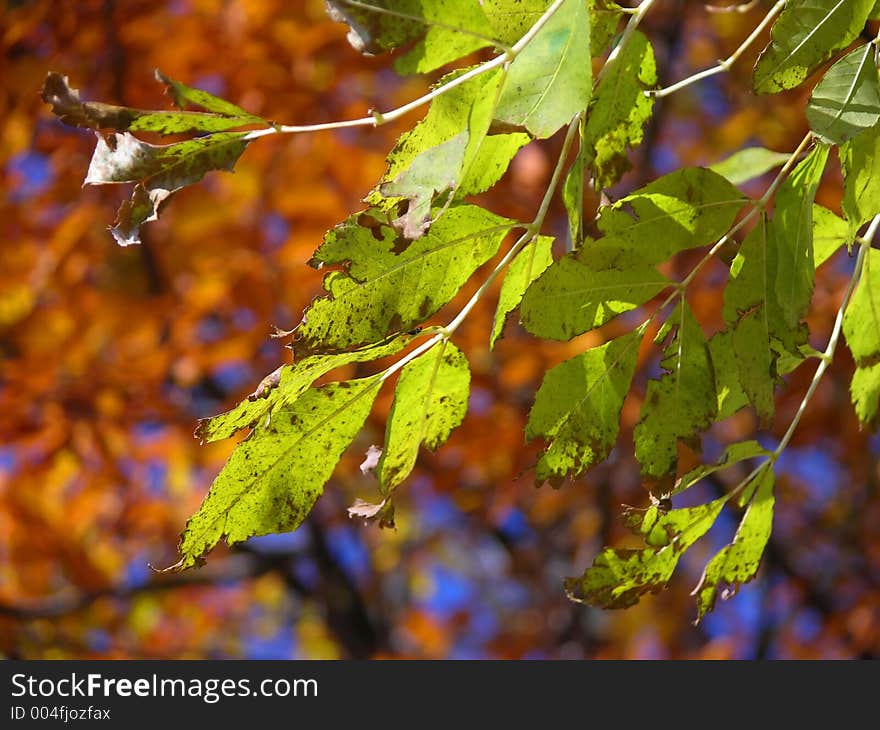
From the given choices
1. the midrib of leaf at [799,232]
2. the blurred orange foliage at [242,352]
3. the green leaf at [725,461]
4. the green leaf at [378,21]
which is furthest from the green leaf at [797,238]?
the blurred orange foliage at [242,352]

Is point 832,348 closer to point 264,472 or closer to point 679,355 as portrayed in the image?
point 679,355

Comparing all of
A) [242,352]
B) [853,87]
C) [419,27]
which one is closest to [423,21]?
[419,27]

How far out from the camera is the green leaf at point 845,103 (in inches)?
17.8

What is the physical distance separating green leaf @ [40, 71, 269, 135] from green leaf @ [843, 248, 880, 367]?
0.38 metres

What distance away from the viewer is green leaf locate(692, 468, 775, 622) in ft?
1.94

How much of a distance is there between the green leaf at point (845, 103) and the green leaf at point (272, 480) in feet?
0.89

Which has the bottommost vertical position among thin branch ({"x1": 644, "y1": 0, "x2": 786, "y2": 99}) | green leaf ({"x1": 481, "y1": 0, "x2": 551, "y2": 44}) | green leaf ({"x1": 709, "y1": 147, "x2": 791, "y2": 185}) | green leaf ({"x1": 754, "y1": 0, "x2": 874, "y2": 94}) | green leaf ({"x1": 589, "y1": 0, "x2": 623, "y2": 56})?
green leaf ({"x1": 754, "y1": 0, "x2": 874, "y2": 94})

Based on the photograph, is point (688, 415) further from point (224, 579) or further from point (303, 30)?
point (224, 579)

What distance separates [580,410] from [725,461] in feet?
0.37

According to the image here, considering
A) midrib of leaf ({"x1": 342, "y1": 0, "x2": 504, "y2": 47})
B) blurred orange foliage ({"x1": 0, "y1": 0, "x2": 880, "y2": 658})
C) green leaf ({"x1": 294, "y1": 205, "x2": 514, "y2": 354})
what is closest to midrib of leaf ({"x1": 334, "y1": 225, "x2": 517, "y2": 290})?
green leaf ({"x1": 294, "y1": 205, "x2": 514, "y2": 354})

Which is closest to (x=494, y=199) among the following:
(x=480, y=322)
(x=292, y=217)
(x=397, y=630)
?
(x=480, y=322)

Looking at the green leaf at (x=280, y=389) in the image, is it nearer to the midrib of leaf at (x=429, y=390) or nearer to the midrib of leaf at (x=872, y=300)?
the midrib of leaf at (x=429, y=390)

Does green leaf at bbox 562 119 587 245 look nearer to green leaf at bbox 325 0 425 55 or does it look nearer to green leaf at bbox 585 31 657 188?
green leaf at bbox 585 31 657 188

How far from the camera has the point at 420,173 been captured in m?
0.41
